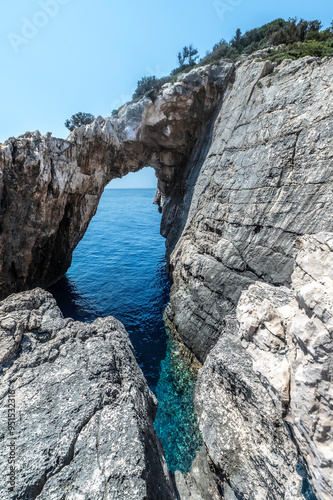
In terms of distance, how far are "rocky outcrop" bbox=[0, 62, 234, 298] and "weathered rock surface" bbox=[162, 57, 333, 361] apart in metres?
3.85

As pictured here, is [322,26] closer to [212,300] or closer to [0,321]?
[212,300]

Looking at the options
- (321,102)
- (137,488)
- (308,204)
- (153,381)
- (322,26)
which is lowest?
(153,381)

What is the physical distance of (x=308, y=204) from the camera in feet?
30.8

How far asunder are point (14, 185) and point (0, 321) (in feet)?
41.3

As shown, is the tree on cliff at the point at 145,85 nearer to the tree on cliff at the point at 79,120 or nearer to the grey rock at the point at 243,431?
the tree on cliff at the point at 79,120

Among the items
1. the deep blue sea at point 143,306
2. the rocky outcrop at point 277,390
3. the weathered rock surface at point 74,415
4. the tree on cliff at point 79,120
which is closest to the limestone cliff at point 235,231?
the rocky outcrop at point 277,390

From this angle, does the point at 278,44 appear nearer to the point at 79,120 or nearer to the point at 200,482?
the point at 79,120

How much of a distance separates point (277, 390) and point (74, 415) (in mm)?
4641

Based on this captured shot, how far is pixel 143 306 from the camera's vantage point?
68.1 feet

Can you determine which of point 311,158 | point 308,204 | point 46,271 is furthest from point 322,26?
point 46,271

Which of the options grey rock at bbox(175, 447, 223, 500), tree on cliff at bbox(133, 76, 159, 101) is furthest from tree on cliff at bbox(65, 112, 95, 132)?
grey rock at bbox(175, 447, 223, 500)

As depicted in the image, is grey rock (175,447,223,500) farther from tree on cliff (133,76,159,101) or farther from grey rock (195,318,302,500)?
tree on cliff (133,76,159,101)

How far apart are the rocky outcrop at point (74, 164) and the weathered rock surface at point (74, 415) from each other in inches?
467

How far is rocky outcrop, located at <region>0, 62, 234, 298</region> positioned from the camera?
636 inches
